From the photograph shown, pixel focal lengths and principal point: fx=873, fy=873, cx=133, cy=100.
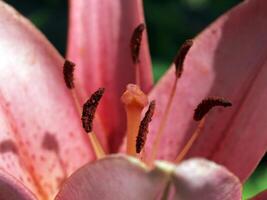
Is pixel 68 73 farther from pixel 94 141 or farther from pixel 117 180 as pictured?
pixel 117 180

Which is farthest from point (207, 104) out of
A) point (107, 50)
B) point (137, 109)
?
point (107, 50)

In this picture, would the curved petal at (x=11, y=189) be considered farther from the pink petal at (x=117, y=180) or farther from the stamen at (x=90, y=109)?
the stamen at (x=90, y=109)

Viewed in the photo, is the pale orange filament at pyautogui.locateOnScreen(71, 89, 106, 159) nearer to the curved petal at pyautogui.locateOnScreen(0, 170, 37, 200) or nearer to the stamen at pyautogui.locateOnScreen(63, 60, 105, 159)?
the stamen at pyautogui.locateOnScreen(63, 60, 105, 159)

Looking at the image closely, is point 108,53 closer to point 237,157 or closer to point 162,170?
point 237,157

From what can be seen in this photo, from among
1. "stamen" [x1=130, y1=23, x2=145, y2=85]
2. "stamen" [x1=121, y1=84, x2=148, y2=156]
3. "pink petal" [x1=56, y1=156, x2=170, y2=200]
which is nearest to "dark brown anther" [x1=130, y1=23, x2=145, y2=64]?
"stamen" [x1=130, y1=23, x2=145, y2=85]

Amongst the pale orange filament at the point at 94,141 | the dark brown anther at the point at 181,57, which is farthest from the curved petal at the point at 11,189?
the dark brown anther at the point at 181,57

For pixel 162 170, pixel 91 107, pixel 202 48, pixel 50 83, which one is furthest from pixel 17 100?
pixel 162 170
